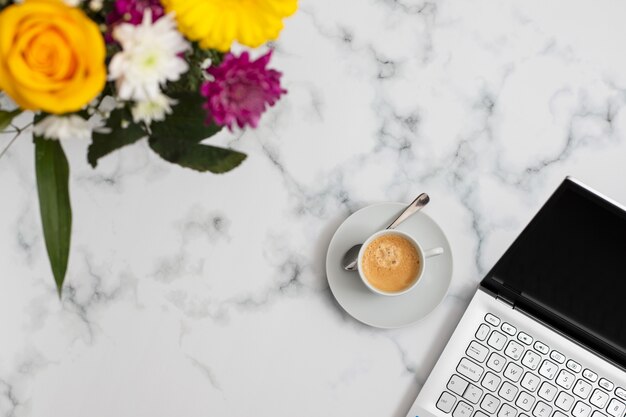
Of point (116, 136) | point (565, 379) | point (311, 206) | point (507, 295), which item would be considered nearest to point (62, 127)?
point (116, 136)

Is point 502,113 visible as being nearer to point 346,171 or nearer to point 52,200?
point 346,171

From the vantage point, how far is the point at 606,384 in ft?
2.86

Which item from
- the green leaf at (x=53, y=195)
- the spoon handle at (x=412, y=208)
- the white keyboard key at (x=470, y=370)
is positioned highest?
the spoon handle at (x=412, y=208)

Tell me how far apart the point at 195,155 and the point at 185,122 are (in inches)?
1.4

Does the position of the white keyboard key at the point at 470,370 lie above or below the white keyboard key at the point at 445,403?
above

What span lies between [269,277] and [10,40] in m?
0.47

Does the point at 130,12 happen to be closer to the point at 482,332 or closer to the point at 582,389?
the point at 482,332

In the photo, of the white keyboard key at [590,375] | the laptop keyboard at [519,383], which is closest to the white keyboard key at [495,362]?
Answer: the laptop keyboard at [519,383]

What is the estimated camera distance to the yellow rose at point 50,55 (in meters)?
0.52

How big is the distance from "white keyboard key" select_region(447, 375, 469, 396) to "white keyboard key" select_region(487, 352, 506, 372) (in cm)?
4

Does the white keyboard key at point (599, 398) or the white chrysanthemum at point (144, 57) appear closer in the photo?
the white chrysanthemum at point (144, 57)

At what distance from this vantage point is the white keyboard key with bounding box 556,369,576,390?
0.87 meters

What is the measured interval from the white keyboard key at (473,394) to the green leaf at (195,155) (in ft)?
1.40

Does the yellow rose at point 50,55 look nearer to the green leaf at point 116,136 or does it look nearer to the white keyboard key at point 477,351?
the green leaf at point 116,136
